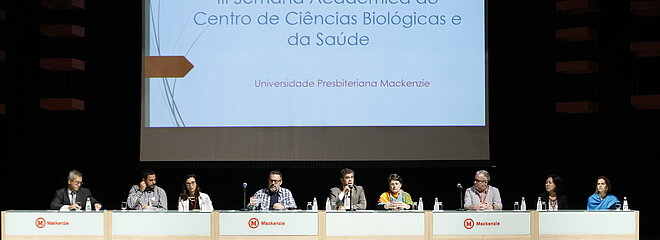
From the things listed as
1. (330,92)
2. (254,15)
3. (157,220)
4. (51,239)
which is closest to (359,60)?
(330,92)

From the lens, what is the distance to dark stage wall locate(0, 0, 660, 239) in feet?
30.7

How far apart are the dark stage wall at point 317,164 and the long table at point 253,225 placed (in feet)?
5.99

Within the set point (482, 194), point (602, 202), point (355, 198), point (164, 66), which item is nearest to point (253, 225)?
point (355, 198)

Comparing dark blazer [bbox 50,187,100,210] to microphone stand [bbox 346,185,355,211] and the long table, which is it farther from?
microphone stand [bbox 346,185,355,211]

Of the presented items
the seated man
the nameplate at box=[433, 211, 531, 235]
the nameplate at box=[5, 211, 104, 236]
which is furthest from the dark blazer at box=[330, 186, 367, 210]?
the nameplate at box=[5, 211, 104, 236]

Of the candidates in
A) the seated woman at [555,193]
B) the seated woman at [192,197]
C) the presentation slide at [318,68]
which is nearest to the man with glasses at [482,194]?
the seated woman at [555,193]

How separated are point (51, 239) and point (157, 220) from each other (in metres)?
0.84

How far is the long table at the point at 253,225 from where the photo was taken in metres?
7.43

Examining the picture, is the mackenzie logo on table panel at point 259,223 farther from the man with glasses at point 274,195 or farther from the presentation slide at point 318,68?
the presentation slide at point 318,68

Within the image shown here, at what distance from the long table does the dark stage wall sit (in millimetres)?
1826

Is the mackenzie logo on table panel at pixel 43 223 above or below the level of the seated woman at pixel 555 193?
below

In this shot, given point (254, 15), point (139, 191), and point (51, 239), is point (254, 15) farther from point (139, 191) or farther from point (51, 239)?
point (51, 239)

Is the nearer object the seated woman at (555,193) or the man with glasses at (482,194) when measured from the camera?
the man with glasses at (482,194)

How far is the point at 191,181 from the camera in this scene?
26.3 ft
